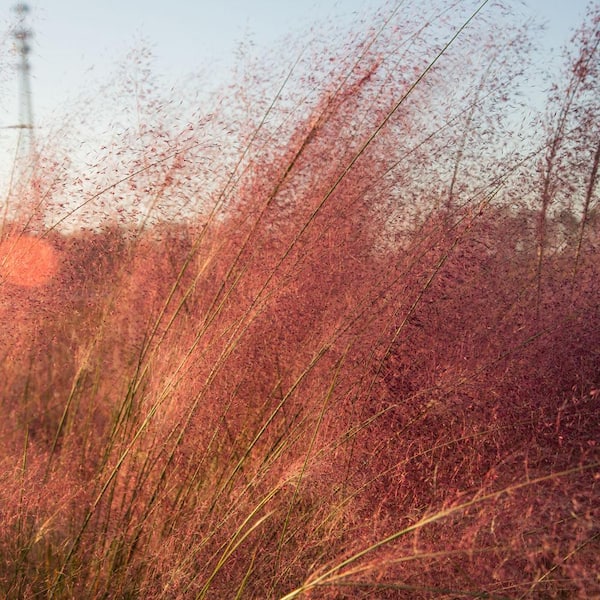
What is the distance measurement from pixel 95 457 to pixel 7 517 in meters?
0.66

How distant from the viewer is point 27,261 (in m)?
2.32

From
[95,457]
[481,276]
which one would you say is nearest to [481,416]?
[481,276]

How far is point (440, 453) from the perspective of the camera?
184cm

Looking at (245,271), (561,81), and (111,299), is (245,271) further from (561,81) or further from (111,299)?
(561,81)

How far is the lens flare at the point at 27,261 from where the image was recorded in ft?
7.49

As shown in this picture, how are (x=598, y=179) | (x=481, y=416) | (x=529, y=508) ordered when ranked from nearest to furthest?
(x=529, y=508)
(x=481, y=416)
(x=598, y=179)

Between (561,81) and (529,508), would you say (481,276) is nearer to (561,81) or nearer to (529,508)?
(561,81)

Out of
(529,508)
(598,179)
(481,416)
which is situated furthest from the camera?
(598,179)

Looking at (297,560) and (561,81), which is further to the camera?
(561,81)

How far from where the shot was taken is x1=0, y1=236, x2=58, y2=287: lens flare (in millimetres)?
2283

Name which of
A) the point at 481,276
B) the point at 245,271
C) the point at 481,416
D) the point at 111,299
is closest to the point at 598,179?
the point at 481,276

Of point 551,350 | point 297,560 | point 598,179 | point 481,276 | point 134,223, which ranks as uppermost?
point 134,223

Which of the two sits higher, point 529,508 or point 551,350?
point 551,350

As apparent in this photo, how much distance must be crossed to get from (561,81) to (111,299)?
149cm
